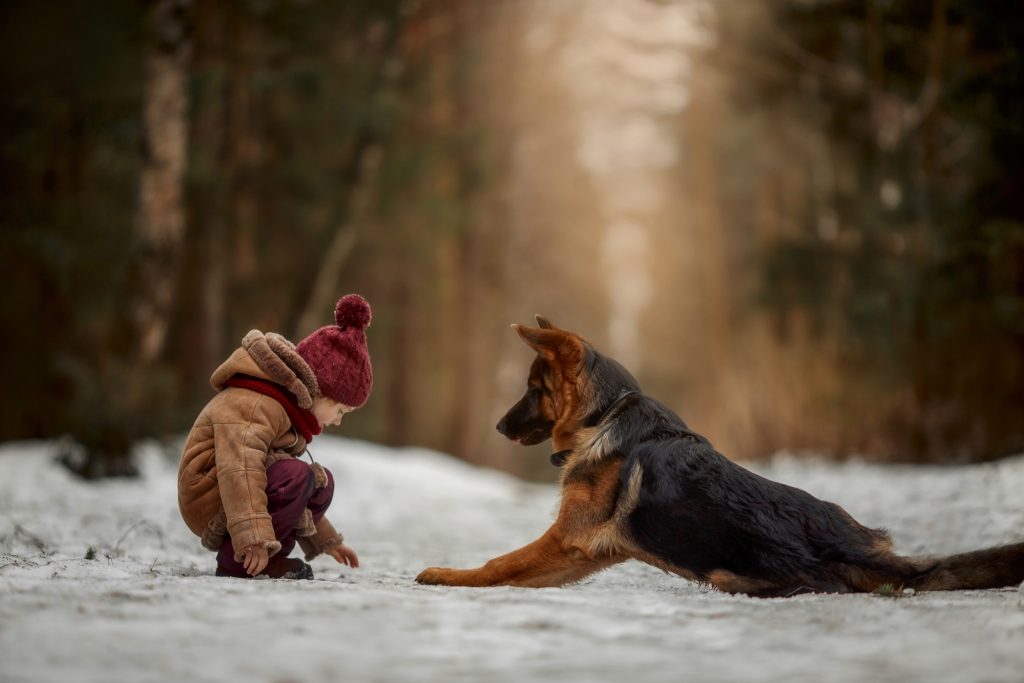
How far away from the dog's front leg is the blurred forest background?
7206 mm

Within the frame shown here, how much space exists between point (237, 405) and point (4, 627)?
5.65ft

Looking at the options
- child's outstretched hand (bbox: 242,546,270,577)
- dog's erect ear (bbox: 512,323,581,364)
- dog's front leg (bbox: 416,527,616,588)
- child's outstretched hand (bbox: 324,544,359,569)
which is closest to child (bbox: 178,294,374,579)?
child's outstretched hand (bbox: 242,546,270,577)

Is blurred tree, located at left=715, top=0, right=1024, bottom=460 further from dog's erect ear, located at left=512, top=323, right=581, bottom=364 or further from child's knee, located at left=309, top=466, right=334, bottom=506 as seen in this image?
child's knee, located at left=309, top=466, right=334, bottom=506

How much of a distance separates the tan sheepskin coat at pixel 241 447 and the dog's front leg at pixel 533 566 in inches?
40.0

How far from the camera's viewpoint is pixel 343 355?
5.06m

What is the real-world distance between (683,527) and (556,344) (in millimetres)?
1374

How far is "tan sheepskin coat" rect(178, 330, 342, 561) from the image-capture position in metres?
4.64

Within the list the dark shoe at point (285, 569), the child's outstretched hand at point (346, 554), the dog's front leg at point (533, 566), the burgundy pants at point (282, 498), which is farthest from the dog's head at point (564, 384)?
the dark shoe at point (285, 569)

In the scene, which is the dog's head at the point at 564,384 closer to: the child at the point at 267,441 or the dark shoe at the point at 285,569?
the child at the point at 267,441

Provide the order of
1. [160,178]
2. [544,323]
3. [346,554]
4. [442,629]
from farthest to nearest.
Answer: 1. [160,178]
2. [544,323]
3. [346,554]
4. [442,629]

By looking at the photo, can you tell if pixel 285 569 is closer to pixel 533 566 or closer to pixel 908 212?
pixel 533 566

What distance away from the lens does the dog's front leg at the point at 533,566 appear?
16.4ft

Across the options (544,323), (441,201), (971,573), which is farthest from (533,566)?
(441,201)

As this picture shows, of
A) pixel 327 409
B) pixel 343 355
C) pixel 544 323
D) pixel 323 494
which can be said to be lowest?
pixel 323 494
